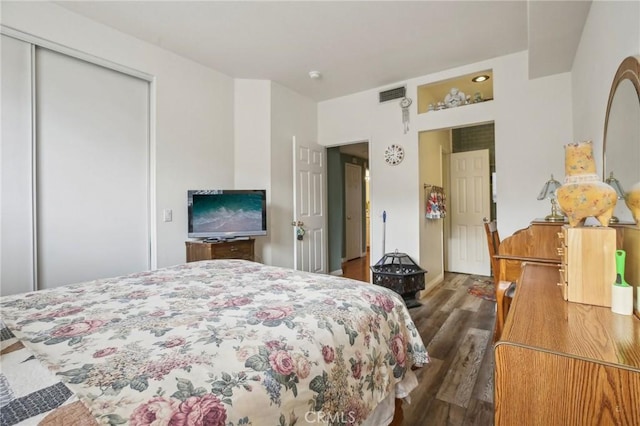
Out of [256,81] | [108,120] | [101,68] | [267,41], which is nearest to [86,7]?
[101,68]

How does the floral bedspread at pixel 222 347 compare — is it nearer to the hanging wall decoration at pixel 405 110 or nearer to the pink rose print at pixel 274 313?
the pink rose print at pixel 274 313

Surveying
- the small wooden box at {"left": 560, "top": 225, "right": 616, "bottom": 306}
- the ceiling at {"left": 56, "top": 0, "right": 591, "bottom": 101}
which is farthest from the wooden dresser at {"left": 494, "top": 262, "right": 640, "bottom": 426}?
the ceiling at {"left": 56, "top": 0, "right": 591, "bottom": 101}

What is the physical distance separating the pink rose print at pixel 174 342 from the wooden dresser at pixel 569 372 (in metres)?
0.79

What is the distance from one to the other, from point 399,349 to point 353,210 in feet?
16.8

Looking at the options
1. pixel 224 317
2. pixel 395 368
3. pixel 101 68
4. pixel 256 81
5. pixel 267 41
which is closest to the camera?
pixel 224 317

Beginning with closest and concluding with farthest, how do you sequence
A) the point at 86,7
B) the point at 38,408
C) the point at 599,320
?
the point at 38,408 < the point at 599,320 < the point at 86,7

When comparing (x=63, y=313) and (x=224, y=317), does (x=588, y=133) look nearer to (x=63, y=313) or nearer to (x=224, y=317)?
(x=224, y=317)

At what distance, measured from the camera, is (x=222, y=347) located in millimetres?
768

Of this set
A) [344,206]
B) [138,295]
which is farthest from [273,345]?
[344,206]

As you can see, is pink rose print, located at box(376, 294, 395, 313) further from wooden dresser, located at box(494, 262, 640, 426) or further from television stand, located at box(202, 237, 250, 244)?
television stand, located at box(202, 237, 250, 244)

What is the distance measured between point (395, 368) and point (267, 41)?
292cm

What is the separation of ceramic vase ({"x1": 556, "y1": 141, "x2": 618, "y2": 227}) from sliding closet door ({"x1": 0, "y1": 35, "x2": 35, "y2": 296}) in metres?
3.20

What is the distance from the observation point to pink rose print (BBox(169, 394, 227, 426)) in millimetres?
555

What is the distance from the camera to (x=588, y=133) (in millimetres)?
2146
